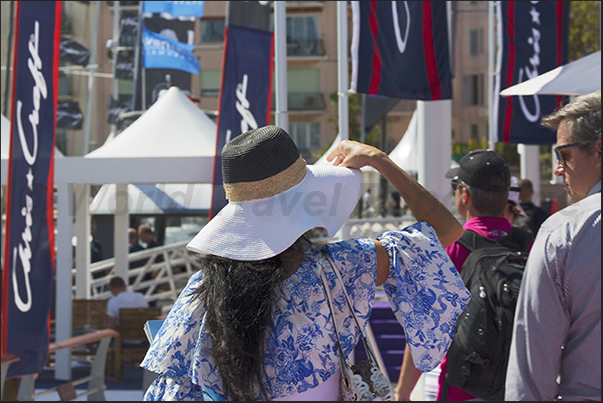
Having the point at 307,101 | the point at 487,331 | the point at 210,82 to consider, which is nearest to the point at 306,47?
the point at 307,101

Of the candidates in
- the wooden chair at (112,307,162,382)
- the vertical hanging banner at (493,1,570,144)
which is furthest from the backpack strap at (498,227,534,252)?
the wooden chair at (112,307,162,382)

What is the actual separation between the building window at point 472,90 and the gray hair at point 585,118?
4227 centimetres

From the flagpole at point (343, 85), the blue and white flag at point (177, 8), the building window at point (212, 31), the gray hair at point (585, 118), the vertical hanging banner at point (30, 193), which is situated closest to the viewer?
the gray hair at point (585, 118)

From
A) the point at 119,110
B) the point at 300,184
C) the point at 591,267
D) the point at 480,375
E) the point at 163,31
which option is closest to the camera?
the point at 591,267

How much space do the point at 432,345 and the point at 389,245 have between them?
29 cm

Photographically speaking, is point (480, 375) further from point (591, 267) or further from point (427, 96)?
point (427, 96)

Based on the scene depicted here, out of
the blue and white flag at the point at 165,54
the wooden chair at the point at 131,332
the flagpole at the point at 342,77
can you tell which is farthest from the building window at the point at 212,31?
the flagpole at the point at 342,77

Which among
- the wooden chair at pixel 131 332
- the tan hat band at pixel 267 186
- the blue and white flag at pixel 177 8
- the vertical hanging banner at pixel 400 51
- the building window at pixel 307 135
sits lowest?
the wooden chair at pixel 131 332

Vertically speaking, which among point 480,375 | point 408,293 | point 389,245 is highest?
point 389,245

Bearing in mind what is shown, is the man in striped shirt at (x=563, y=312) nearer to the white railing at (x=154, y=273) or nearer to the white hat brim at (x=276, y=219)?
the white hat brim at (x=276, y=219)

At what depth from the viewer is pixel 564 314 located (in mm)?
1784

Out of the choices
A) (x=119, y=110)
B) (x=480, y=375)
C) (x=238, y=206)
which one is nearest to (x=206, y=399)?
(x=238, y=206)

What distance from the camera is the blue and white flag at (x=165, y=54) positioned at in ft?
48.3

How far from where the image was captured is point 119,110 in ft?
58.3
